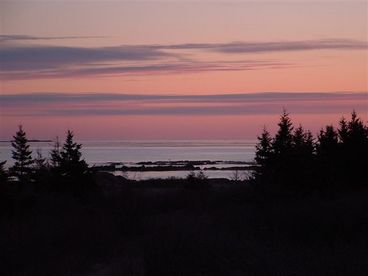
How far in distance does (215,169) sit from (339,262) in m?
80.0

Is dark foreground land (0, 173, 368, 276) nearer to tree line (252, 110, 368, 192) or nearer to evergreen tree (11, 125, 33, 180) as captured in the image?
tree line (252, 110, 368, 192)

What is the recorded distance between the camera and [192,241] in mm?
14391

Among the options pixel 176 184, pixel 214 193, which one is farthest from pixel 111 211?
pixel 176 184

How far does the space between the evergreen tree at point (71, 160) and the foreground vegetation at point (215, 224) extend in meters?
0.07

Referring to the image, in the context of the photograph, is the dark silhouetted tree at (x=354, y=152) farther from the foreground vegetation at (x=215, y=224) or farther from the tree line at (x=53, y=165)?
the tree line at (x=53, y=165)

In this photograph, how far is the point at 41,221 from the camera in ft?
73.2

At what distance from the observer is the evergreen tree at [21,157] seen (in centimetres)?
4691

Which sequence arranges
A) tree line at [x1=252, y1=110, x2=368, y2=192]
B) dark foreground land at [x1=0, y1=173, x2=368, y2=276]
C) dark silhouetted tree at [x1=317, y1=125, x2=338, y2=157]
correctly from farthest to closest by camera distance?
dark silhouetted tree at [x1=317, y1=125, x2=338, y2=157], tree line at [x1=252, y1=110, x2=368, y2=192], dark foreground land at [x1=0, y1=173, x2=368, y2=276]

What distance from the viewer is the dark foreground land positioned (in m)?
14.0

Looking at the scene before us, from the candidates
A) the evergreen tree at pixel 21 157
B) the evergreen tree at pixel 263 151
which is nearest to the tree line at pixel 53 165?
the evergreen tree at pixel 21 157

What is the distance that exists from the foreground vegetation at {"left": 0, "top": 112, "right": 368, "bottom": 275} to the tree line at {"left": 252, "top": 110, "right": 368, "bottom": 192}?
63 mm

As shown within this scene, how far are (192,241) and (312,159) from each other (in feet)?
68.3

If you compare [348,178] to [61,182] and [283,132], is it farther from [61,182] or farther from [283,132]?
[61,182]

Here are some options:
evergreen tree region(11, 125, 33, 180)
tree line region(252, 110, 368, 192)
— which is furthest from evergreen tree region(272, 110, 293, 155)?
evergreen tree region(11, 125, 33, 180)
